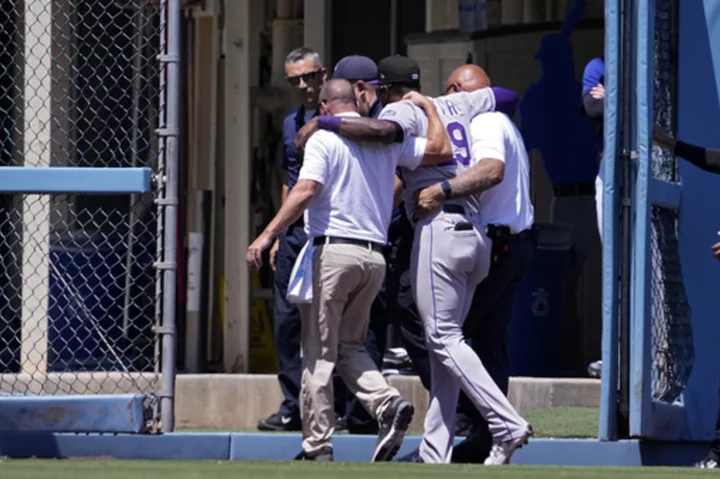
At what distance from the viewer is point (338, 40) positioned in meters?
11.9

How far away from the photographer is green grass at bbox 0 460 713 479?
6434 millimetres

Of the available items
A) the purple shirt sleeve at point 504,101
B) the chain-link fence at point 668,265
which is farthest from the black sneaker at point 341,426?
the purple shirt sleeve at point 504,101

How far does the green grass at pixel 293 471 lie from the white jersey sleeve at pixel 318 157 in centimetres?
125

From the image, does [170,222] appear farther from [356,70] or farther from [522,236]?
[522,236]

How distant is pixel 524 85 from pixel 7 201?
3338 mm

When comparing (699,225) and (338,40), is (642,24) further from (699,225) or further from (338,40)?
(338,40)

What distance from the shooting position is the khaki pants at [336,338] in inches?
309

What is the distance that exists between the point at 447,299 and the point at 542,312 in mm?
3334

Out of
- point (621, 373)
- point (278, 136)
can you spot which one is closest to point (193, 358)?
point (278, 136)

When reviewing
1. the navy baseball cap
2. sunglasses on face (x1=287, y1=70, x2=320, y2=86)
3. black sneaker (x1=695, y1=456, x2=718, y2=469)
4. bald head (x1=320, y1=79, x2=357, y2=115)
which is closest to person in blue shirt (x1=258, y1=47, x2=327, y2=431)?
sunglasses on face (x1=287, y1=70, x2=320, y2=86)

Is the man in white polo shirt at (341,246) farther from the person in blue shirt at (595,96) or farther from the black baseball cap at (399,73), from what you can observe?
the person in blue shirt at (595,96)

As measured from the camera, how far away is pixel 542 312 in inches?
435

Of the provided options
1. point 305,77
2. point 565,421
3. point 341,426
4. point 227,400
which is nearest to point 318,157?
point 305,77

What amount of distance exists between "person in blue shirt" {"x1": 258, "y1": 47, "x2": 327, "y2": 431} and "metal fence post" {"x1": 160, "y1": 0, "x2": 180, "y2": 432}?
A: 76 cm
